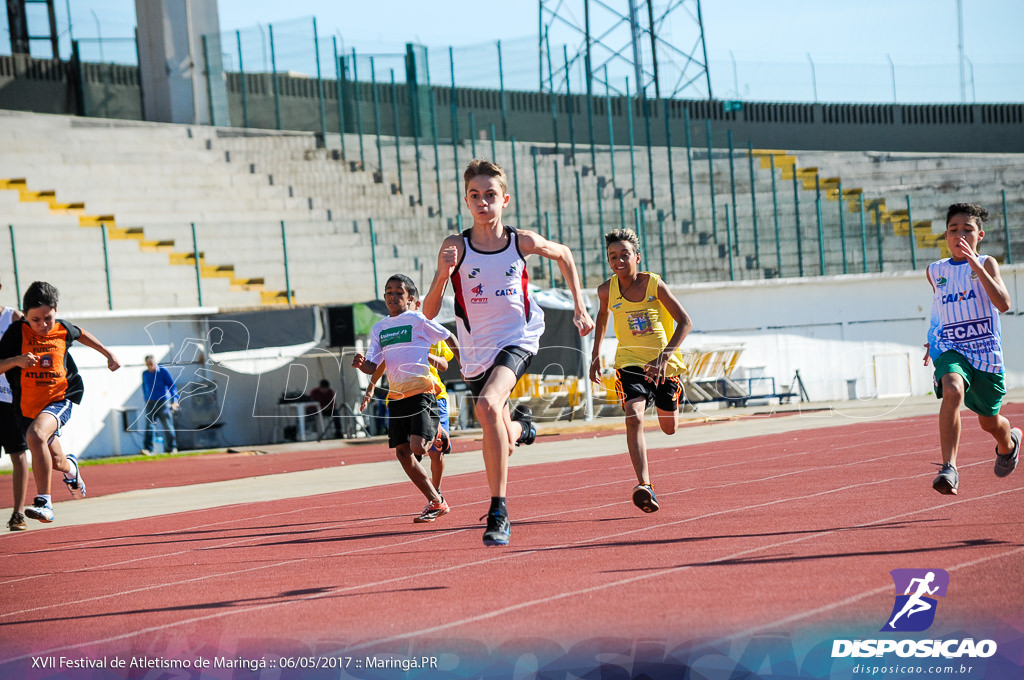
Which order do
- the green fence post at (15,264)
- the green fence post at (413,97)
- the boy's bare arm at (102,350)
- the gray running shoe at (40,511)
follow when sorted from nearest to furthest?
1. the gray running shoe at (40,511)
2. the boy's bare arm at (102,350)
3. the green fence post at (15,264)
4. the green fence post at (413,97)

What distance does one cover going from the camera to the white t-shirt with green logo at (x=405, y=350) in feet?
28.3

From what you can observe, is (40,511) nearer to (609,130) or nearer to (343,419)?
(343,419)

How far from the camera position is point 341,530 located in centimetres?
860

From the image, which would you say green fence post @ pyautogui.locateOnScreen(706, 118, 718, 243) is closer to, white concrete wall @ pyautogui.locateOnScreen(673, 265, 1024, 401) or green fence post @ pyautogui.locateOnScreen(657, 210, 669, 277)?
green fence post @ pyautogui.locateOnScreen(657, 210, 669, 277)

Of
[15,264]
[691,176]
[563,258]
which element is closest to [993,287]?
[563,258]

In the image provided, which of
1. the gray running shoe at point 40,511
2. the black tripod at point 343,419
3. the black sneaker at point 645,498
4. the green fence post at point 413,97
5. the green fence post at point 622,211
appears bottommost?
the black tripod at point 343,419

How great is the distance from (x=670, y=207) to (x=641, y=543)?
25.8m

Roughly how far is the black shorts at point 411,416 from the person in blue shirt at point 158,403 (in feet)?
47.9

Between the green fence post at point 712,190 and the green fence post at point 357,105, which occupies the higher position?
the green fence post at point 357,105

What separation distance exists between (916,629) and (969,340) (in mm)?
3665

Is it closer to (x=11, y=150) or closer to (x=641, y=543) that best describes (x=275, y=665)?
(x=641, y=543)

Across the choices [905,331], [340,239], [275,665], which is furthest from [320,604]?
[905,331]

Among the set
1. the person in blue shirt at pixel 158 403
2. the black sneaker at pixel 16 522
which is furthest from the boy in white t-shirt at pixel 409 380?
the person in blue shirt at pixel 158 403

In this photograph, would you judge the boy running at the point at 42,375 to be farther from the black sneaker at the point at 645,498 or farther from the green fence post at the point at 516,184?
the green fence post at the point at 516,184
